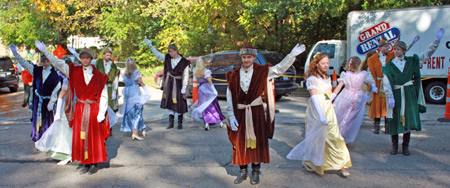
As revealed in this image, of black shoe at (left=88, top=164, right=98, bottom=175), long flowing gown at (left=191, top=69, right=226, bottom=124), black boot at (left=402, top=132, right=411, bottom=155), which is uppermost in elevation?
long flowing gown at (left=191, top=69, right=226, bottom=124)

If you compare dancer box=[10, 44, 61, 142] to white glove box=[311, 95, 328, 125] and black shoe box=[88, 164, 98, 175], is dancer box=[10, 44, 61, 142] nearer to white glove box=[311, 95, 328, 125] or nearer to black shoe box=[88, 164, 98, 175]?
black shoe box=[88, 164, 98, 175]

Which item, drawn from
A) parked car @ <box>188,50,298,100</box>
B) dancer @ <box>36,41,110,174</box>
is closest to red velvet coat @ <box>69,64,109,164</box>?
dancer @ <box>36,41,110,174</box>

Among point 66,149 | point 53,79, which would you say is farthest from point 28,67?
point 66,149

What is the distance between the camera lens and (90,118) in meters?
5.36

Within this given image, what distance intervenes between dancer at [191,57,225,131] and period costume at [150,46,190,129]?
1.25 feet

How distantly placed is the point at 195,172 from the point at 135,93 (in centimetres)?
281

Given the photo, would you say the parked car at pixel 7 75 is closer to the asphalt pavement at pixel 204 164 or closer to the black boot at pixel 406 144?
the asphalt pavement at pixel 204 164

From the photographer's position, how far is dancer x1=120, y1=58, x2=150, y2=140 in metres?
7.71

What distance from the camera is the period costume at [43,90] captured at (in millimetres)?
6402

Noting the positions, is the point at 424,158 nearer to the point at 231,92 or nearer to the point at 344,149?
the point at 344,149

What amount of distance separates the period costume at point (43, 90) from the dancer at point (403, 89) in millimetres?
5189

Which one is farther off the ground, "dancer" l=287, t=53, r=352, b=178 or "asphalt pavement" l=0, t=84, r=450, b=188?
"dancer" l=287, t=53, r=352, b=178

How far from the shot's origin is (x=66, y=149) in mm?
5742

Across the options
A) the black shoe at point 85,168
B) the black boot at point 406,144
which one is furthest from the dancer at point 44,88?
the black boot at point 406,144
